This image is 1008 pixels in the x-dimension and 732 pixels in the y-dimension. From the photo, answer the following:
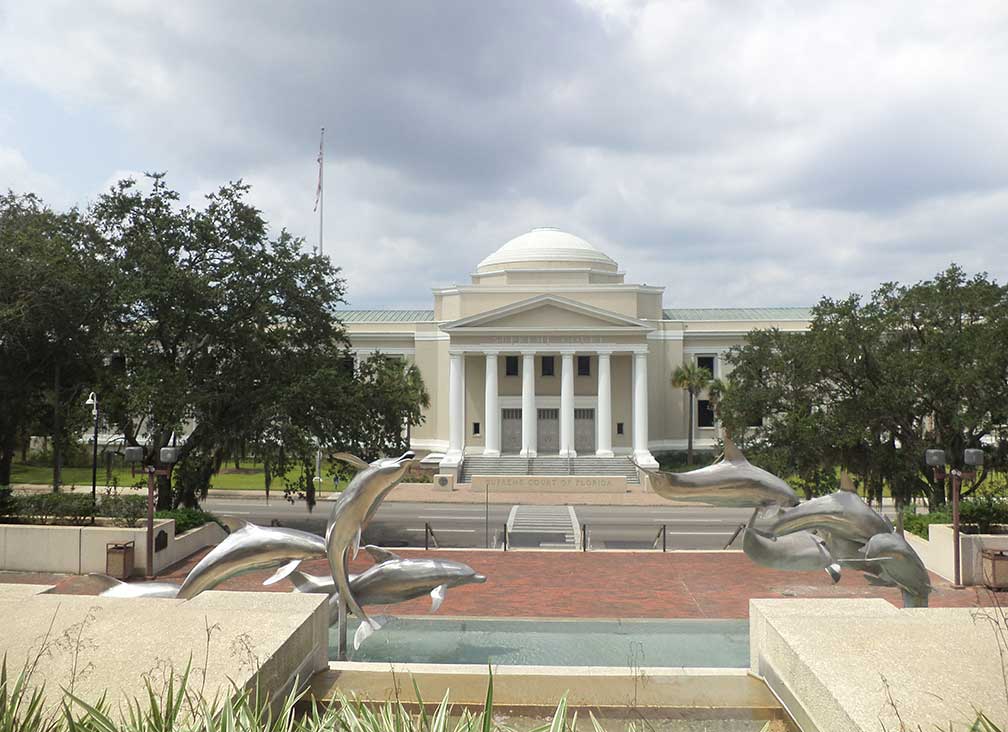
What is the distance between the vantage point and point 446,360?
181 ft

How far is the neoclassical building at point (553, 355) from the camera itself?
4822 centimetres

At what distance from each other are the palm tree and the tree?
1326 inches

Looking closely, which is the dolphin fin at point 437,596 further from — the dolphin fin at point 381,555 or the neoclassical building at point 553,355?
the neoclassical building at point 553,355

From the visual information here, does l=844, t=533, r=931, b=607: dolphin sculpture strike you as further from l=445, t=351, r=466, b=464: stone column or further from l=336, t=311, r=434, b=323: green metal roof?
l=336, t=311, r=434, b=323: green metal roof

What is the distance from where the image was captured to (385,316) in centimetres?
6456

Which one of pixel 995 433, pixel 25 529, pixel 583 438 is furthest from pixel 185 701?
pixel 583 438

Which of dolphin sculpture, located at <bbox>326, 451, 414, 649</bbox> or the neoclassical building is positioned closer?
dolphin sculpture, located at <bbox>326, 451, 414, 649</bbox>

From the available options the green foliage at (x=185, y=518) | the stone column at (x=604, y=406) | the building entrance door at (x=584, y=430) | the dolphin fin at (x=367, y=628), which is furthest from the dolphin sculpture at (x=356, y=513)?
the building entrance door at (x=584, y=430)

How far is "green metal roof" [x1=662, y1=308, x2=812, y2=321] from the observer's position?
61.9 metres

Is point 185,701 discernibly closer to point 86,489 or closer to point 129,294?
point 129,294

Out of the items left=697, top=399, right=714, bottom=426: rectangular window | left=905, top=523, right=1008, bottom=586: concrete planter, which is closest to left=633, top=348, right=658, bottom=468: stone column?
left=697, top=399, right=714, bottom=426: rectangular window

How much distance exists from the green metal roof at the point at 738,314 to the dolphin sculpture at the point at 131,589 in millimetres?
52513

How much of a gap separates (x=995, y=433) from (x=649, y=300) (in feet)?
88.2

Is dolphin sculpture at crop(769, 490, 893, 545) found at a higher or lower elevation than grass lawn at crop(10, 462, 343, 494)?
higher
